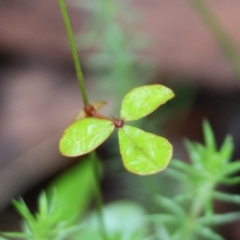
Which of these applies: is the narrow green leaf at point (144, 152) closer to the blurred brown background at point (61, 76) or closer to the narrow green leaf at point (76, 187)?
the narrow green leaf at point (76, 187)

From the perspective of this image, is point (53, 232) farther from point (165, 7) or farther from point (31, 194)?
point (165, 7)

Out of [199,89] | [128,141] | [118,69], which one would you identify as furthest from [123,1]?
[128,141]

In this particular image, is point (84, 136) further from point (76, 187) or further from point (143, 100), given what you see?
Answer: point (76, 187)

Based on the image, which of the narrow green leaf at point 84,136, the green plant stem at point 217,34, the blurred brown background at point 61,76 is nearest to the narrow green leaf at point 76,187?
the blurred brown background at point 61,76

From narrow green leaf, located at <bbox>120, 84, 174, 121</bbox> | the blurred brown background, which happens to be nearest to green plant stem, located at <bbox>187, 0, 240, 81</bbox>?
the blurred brown background

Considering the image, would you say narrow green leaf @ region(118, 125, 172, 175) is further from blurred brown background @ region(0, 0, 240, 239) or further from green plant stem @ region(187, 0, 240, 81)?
blurred brown background @ region(0, 0, 240, 239)
